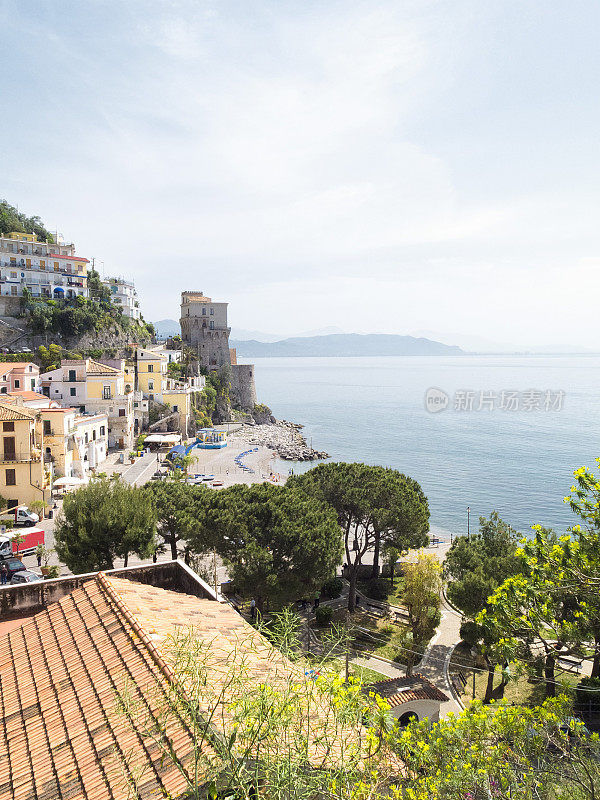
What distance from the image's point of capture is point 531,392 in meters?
136

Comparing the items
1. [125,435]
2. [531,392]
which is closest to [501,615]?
[125,435]

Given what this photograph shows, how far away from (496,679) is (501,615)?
14591 mm

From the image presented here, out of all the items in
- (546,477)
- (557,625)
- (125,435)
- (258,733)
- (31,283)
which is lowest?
(546,477)

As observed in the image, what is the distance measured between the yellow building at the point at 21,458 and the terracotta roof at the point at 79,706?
22317mm

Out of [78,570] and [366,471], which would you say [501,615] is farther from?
[366,471]

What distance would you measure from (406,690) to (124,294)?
74.1m

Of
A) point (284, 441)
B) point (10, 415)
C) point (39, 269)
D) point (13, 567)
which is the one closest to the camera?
point (13, 567)

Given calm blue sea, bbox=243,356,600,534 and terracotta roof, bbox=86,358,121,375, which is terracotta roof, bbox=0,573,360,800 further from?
terracotta roof, bbox=86,358,121,375

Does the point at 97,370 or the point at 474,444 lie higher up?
the point at 97,370

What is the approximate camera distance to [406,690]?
1391 cm

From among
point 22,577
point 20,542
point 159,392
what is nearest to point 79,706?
point 22,577

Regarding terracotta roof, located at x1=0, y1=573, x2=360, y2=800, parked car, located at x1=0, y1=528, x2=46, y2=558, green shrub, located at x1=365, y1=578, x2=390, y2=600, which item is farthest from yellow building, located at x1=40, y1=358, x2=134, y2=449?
terracotta roof, located at x1=0, y1=573, x2=360, y2=800

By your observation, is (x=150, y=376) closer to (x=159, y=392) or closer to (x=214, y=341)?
(x=159, y=392)

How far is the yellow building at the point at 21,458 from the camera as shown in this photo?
27734 mm
